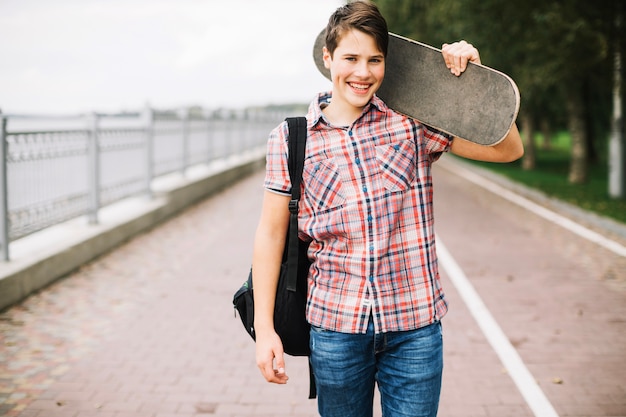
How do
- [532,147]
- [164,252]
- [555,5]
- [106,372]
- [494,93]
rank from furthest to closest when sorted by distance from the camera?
[532,147] → [555,5] → [164,252] → [106,372] → [494,93]

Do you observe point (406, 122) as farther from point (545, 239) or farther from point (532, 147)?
point (532, 147)

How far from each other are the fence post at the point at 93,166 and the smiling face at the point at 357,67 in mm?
7541

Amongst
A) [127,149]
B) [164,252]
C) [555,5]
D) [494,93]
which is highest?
[555,5]

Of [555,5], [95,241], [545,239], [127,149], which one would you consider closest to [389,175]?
[95,241]

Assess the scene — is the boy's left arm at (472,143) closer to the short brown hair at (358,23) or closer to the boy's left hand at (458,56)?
the boy's left hand at (458,56)

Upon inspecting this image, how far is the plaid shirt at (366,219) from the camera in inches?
88.6

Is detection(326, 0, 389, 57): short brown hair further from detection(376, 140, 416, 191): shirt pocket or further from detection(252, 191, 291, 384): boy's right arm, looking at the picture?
detection(252, 191, 291, 384): boy's right arm

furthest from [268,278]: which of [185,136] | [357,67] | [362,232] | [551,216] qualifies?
[185,136]

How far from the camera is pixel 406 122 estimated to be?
92.5 inches

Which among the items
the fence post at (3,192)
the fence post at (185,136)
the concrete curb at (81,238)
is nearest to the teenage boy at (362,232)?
the concrete curb at (81,238)

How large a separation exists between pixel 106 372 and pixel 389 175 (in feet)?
11.1

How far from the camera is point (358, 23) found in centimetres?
221

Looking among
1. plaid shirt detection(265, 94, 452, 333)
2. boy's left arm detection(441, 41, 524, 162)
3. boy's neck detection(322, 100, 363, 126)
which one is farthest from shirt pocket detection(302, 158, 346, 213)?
boy's left arm detection(441, 41, 524, 162)

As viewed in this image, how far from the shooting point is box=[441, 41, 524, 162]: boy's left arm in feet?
7.25
